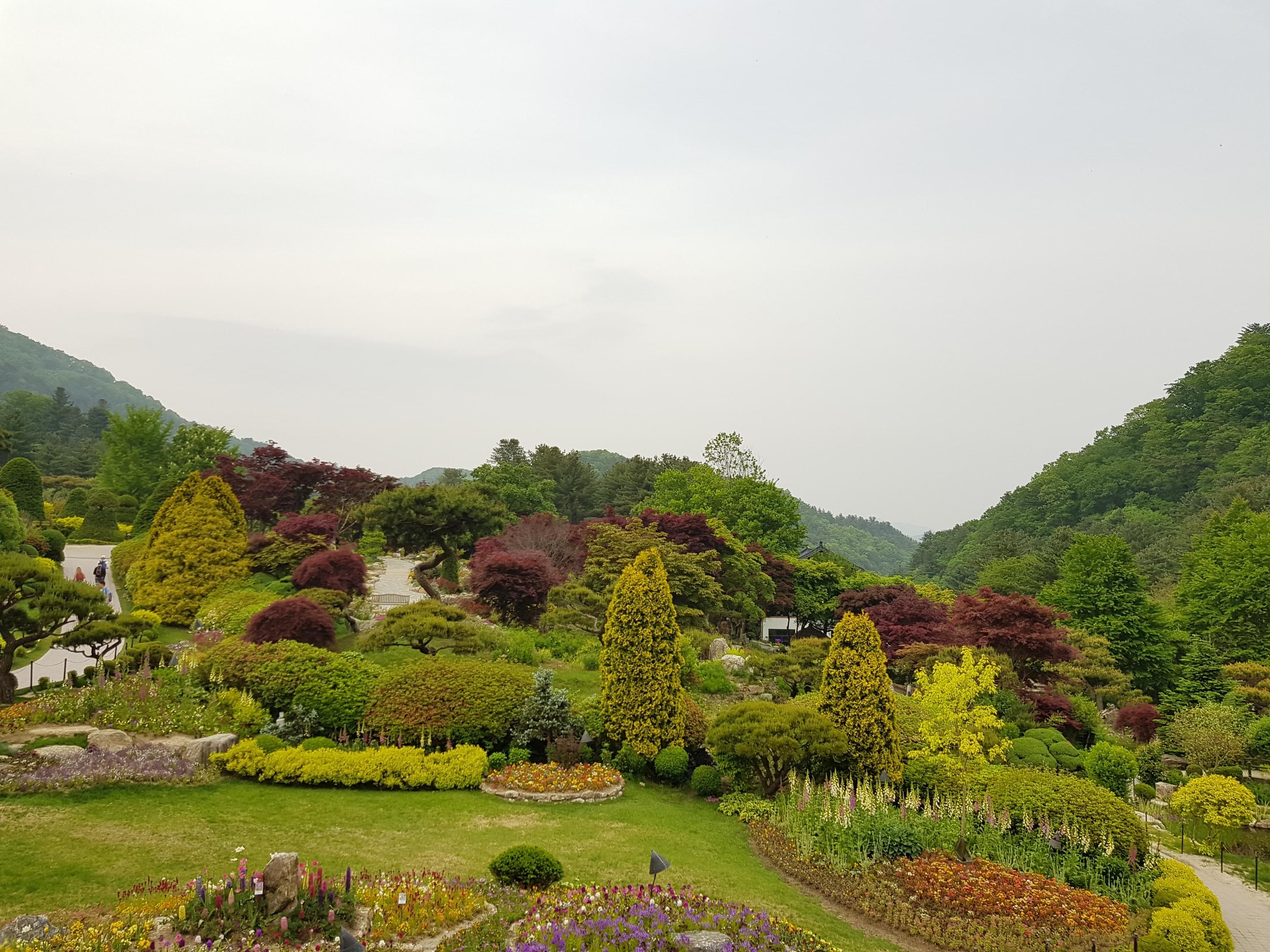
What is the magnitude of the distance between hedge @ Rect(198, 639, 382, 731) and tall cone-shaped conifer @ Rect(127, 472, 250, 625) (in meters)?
8.03

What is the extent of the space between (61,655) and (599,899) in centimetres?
1861

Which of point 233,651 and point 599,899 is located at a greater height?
point 233,651

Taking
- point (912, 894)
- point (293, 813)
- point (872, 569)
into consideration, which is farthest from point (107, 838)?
point (872, 569)

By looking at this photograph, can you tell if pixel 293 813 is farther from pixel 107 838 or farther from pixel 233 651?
pixel 233 651

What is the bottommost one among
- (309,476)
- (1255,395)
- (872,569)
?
(872,569)

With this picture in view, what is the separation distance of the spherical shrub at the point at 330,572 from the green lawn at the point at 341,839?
28.9ft

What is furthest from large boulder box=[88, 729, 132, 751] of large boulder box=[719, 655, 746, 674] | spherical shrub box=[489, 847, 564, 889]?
large boulder box=[719, 655, 746, 674]

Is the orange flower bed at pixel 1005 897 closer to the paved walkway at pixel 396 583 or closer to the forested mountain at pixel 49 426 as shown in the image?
the paved walkway at pixel 396 583

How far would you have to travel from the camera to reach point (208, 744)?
12.3 meters

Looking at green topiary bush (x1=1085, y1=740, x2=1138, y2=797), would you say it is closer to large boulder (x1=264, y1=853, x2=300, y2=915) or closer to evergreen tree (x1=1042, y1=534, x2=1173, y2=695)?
evergreen tree (x1=1042, y1=534, x2=1173, y2=695)

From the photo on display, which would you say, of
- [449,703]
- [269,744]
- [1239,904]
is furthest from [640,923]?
[1239,904]

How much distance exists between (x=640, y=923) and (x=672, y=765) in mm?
7094

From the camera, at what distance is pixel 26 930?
6402 mm

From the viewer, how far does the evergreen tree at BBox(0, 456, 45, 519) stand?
114 feet
